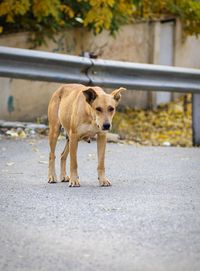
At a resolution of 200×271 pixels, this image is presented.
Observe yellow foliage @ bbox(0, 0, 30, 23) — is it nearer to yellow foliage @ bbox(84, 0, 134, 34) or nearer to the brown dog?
yellow foliage @ bbox(84, 0, 134, 34)

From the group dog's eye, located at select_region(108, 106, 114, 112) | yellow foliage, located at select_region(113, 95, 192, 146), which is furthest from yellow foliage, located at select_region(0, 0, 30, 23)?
dog's eye, located at select_region(108, 106, 114, 112)

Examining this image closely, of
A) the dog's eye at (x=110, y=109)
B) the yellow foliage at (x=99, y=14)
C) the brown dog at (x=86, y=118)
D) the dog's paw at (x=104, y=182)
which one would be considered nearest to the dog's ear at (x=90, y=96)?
Answer: the brown dog at (x=86, y=118)

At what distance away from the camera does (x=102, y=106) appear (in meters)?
7.33

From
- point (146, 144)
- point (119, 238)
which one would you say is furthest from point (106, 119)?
point (146, 144)

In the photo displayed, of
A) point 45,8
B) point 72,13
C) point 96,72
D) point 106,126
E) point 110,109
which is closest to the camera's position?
point 106,126

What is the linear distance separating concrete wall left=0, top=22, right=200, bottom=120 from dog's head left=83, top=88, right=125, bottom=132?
608 cm

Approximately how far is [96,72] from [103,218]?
17.4 ft

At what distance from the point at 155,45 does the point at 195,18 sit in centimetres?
99

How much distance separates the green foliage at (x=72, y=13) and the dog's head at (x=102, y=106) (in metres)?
5.61

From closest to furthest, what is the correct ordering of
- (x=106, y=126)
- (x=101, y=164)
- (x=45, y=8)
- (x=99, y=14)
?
(x=106, y=126)
(x=101, y=164)
(x=45, y=8)
(x=99, y=14)

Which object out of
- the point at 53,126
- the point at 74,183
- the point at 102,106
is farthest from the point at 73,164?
the point at 53,126

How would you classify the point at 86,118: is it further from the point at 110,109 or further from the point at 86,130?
the point at 110,109

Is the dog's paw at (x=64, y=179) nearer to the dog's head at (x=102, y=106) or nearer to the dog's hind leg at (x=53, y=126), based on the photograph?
the dog's hind leg at (x=53, y=126)

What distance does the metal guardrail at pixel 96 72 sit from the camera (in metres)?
10.5
